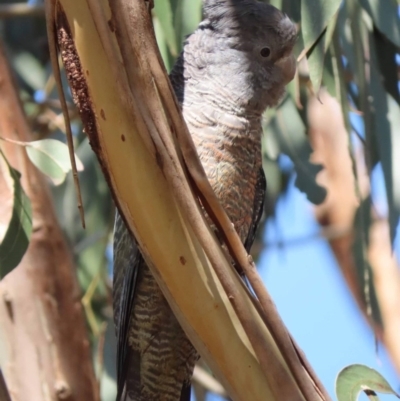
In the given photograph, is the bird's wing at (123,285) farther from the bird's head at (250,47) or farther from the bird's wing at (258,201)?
the bird's head at (250,47)

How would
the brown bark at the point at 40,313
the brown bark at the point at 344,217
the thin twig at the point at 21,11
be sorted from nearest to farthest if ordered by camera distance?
the brown bark at the point at 40,313, the thin twig at the point at 21,11, the brown bark at the point at 344,217

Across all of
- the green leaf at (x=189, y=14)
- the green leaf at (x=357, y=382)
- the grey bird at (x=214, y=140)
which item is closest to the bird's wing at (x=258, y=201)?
the grey bird at (x=214, y=140)

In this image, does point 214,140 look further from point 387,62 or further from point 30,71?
point 30,71

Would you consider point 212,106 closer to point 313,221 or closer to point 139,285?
point 139,285

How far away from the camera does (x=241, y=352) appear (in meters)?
1.20

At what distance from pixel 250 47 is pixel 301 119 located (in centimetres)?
58

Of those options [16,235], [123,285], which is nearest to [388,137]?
[123,285]

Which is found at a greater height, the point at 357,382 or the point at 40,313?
the point at 40,313

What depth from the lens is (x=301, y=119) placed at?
2.45m

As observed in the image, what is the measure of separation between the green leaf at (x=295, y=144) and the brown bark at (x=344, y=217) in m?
1.71

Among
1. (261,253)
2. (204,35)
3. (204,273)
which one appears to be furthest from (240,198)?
(261,253)

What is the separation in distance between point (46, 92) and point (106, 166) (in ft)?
5.87

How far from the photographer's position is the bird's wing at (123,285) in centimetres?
178

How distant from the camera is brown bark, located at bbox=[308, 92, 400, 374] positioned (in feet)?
13.5
